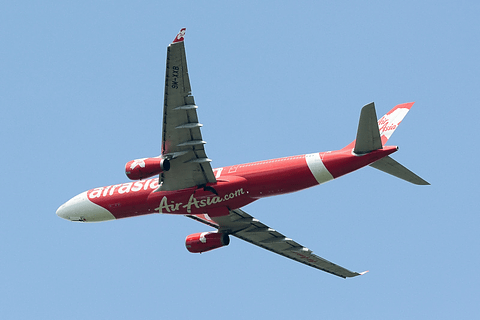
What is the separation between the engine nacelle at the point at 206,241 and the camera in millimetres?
44844

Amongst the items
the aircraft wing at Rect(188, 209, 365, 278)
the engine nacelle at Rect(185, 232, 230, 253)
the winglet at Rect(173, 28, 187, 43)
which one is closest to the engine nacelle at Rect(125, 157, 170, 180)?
the winglet at Rect(173, 28, 187, 43)

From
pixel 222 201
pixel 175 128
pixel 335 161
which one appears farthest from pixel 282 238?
pixel 175 128

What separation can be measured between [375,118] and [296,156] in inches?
228

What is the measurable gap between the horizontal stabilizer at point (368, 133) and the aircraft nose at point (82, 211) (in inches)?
652

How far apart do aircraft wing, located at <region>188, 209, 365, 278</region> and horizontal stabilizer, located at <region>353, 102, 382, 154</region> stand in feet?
36.9

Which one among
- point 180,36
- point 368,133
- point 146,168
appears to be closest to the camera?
point 180,36

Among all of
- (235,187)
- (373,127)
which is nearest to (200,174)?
(235,187)

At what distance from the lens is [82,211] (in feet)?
141

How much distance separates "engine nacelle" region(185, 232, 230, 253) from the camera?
147 feet

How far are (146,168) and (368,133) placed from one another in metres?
11.9

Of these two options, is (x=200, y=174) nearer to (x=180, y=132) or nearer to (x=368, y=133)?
(x=180, y=132)

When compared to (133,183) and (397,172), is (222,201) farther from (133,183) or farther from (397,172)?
(397,172)

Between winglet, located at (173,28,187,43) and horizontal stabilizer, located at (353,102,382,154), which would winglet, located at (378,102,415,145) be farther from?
winglet, located at (173,28,187,43)

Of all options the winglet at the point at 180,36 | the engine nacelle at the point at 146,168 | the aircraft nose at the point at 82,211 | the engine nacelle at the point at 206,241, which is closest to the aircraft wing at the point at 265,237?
the engine nacelle at the point at 206,241
